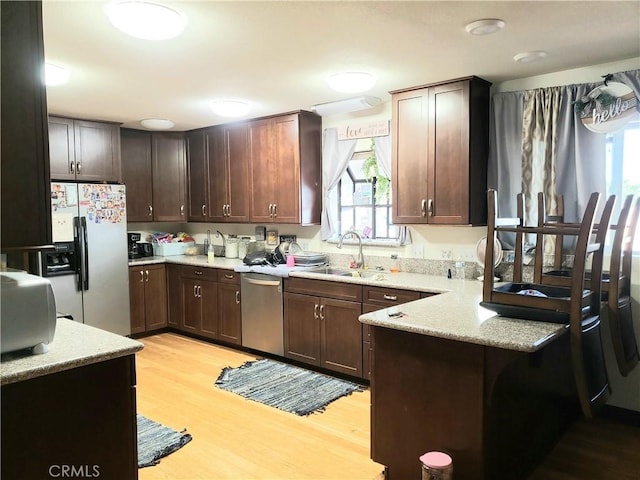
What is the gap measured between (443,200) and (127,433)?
2.63 metres

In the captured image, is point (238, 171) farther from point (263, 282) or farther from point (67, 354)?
point (67, 354)

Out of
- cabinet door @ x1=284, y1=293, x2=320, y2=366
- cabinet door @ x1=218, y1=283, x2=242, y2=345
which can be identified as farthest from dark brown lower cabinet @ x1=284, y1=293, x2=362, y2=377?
cabinet door @ x1=218, y1=283, x2=242, y2=345

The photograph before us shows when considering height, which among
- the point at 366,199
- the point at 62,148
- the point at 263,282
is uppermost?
the point at 62,148

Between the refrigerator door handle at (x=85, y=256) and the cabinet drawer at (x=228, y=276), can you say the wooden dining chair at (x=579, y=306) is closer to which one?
the cabinet drawer at (x=228, y=276)

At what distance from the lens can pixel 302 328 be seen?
13.8ft

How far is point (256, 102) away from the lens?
4.22 metres

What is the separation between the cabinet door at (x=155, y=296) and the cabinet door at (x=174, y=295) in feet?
0.16

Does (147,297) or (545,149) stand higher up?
(545,149)

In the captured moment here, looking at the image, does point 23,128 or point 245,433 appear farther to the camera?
point 245,433

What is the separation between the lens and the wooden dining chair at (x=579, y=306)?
2.04 m

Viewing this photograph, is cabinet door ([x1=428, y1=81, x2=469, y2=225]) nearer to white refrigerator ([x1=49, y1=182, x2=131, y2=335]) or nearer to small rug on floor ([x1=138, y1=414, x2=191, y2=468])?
small rug on floor ([x1=138, y1=414, x2=191, y2=468])

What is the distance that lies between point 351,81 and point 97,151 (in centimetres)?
302

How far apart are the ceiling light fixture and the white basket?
2574 mm

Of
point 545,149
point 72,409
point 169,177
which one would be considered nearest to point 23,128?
point 72,409
